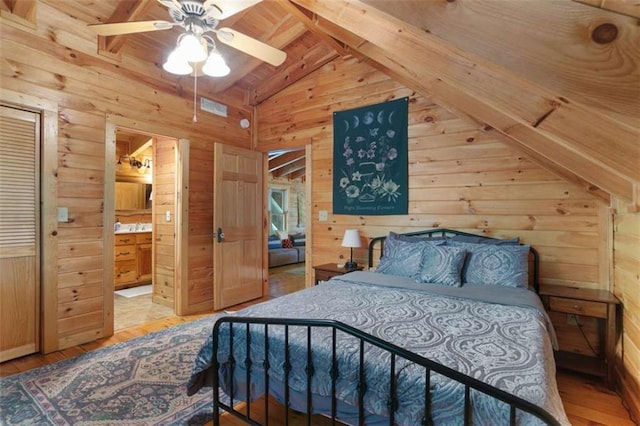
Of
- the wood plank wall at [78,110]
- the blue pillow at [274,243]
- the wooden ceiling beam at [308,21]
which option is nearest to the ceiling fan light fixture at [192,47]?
the wooden ceiling beam at [308,21]

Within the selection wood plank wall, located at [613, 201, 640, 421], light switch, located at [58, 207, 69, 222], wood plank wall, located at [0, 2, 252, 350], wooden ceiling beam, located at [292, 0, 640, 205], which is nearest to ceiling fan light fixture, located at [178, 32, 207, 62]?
wooden ceiling beam, located at [292, 0, 640, 205]

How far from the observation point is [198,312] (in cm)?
400

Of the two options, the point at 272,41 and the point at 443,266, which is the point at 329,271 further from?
the point at 272,41

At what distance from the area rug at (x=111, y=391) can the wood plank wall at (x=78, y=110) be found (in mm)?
548

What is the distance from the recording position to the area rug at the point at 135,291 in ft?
15.9

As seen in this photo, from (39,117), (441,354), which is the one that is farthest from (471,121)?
(39,117)

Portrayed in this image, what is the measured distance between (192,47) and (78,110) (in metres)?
1.80

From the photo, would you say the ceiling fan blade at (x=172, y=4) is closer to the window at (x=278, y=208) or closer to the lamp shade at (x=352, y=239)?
the lamp shade at (x=352, y=239)

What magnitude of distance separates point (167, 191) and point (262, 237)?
147 centimetres

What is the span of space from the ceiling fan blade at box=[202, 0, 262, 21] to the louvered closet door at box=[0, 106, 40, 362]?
6.83 ft

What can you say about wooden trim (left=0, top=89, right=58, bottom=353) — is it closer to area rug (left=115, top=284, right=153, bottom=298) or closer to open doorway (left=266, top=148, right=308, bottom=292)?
area rug (left=115, top=284, right=153, bottom=298)

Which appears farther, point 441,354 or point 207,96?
point 207,96

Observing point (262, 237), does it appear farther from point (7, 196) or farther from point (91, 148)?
point (7, 196)

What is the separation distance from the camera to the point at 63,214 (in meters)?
2.93
